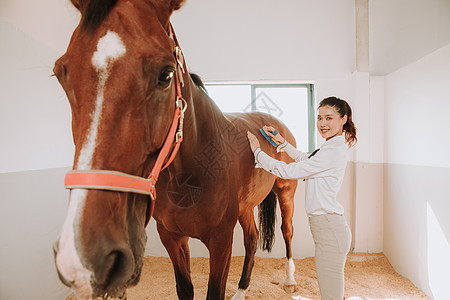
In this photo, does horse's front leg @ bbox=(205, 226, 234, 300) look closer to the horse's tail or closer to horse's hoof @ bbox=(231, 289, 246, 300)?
horse's hoof @ bbox=(231, 289, 246, 300)

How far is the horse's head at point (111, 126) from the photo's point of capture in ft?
1.86

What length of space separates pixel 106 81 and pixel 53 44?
1.80m

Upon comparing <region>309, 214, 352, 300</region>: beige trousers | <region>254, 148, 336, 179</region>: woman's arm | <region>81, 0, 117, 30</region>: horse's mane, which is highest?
<region>81, 0, 117, 30</region>: horse's mane

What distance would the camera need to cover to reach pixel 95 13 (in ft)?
2.31

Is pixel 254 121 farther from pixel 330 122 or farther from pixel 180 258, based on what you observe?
pixel 180 258

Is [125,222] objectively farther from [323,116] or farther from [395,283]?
A: [395,283]

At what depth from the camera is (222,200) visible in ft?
4.22

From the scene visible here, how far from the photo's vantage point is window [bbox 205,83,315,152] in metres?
3.12

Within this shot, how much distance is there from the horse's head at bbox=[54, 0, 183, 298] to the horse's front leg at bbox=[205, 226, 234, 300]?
622 millimetres

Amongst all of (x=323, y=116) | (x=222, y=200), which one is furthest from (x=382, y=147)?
(x=222, y=200)

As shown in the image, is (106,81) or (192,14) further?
(192,14)

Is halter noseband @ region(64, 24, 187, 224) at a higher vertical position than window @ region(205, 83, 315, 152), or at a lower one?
lower

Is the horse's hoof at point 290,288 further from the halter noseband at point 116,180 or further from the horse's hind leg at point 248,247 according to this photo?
the halter noseband at point 116,180

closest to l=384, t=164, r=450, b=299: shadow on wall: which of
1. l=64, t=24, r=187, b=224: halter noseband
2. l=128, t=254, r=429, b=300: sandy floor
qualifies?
l=128, t=254, r=429, b=300: sandy floor
